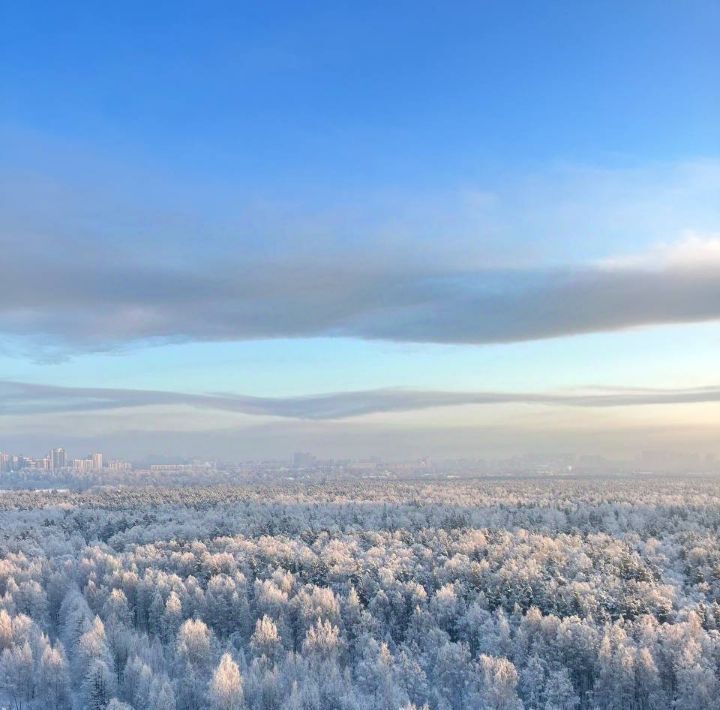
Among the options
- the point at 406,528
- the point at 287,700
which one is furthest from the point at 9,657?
the point at 406,528

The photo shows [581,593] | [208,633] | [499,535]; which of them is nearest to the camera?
[208,633]

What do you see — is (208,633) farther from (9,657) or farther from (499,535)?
(499,535)

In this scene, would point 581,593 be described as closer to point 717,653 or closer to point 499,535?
point 717,653

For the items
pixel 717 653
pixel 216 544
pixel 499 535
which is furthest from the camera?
pixel 499 535

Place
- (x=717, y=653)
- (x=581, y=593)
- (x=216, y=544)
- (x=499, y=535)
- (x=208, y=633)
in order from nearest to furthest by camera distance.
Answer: (x=717, y=653) → (x=208, y=633) → (x=581, y=593) → (x=216, y=544) → (x=499, y=535)

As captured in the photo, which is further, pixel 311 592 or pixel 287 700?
pixel 311 592

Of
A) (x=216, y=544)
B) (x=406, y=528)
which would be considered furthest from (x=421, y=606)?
(x=406, y=528)
